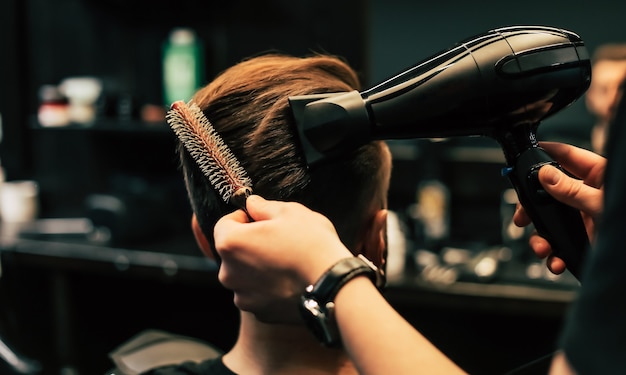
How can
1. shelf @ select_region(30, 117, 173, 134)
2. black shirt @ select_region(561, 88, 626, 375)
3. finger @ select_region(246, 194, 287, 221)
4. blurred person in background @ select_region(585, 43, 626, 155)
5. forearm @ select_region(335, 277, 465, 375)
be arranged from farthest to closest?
shelf @ select_region(30, 117, 173, 134)
blurred person in background @ select_region(585, 43, 626, 155)
finger @ select_region(246, 194, 287, 221)
forearm @ select_region(335, 277, 465, 375)
black shirt @ select_region(561, 88, 626, 375)

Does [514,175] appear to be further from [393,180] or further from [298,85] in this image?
[393,180]

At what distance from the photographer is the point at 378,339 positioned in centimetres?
66

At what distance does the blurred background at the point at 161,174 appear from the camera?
2.54 m

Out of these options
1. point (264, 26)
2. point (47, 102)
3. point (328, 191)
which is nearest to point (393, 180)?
point (264, 26)

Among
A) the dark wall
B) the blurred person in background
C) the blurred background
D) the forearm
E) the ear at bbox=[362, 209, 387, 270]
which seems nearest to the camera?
the forearm

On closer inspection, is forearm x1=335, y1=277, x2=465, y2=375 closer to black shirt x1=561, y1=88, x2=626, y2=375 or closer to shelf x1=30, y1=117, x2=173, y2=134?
black shirt x1=561, y1=88, x2=626, y2=375

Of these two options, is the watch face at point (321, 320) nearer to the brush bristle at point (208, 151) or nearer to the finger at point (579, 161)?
the brush bristle at point (208, 151)

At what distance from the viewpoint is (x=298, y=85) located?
971 millimetres

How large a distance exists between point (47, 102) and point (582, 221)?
8.67 ft

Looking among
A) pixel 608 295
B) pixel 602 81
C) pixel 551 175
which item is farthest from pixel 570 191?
pixel 602 81

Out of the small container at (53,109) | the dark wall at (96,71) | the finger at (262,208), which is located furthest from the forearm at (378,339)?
the small container at (53,109)

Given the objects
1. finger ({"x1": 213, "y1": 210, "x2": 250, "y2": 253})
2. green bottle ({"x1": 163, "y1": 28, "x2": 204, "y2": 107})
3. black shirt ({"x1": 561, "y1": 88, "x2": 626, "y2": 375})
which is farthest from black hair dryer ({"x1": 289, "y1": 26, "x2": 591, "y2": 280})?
green bottle ({"x1": 163, "y1": 28, "x2": 204, "y2": 107})

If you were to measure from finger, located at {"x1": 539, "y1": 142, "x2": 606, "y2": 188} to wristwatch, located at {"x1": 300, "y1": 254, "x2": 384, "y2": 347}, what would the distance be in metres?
0.36

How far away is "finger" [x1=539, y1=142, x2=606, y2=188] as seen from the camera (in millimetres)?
906
